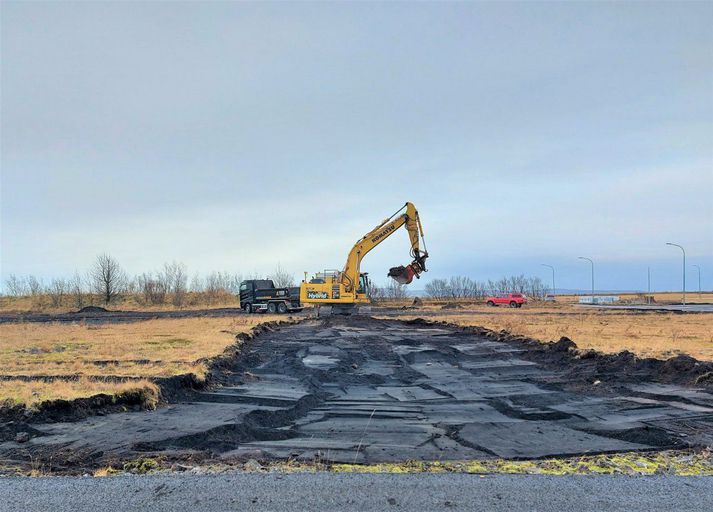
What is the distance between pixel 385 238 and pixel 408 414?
2420cm

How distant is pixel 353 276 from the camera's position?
103 ft

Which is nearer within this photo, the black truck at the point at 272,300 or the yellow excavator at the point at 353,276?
the yellow excavator at the point at 353,276

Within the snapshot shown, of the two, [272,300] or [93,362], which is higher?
[272,300]

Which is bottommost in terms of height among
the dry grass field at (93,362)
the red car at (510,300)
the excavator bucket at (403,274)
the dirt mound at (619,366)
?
the red car at (510,300)

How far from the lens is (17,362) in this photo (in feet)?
45.6

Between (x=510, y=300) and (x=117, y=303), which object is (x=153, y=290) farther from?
(x=510, y=300)

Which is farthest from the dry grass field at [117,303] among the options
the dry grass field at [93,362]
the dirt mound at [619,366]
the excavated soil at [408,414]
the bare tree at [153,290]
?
the dirt mound at [619,366]

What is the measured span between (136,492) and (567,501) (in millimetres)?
3756

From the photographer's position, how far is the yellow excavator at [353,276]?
A: 30984 mm

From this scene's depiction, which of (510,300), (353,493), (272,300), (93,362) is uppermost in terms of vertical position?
(272,300)

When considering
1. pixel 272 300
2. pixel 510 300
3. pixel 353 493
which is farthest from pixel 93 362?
pixel 510 300

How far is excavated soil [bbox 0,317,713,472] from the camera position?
618cm

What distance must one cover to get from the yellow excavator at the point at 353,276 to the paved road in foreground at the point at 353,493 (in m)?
25.6

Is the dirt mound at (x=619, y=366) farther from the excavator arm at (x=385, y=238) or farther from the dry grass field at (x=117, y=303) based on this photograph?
the dry grass field at (x=117, y=303)
